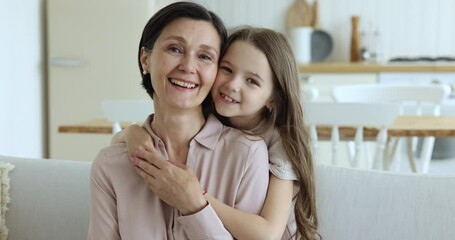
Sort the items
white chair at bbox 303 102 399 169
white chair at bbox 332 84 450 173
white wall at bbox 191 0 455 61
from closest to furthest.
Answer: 1. white chair at bbox 303 102 399 169
2. white chair at bbox 332 84 450 173
3. white wall at bbox 191 0 455 61

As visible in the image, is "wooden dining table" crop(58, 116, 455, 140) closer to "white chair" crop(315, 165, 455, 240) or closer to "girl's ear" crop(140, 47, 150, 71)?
"white chair" crop(315, 165, 455, 240)

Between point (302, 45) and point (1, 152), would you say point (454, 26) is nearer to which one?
point (302, 45)

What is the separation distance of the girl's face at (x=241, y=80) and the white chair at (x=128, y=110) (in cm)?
120

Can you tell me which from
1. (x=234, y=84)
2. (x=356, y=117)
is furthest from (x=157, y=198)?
(x=356, y=117)

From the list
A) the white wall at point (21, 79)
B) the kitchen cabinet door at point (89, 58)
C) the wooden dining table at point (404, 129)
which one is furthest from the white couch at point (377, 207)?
the kitchen cabinet door at point (89, 58)

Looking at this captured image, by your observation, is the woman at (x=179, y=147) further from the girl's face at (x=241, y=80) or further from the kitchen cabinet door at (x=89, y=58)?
the kitchen cabinet door at (x=89, y=58)

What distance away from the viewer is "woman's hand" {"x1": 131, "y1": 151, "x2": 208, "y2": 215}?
3.88ft

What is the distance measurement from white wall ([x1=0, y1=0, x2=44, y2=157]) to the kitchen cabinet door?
0.08m

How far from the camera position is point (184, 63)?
48.7 inches

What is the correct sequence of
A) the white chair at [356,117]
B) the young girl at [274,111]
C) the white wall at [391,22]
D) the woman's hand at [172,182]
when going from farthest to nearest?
the white wall at [391,22], the white chair at [356,117], the young girl at [274,111], the woman's hand at [172,182]

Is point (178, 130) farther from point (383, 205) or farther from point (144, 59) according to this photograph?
point (383, 205)

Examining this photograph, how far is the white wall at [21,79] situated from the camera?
3686 millimetres

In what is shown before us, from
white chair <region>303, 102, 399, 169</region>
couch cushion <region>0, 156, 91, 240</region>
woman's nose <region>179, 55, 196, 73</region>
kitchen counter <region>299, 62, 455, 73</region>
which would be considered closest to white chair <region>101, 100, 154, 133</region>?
white chair <region>303, 102, 399, 169</region>

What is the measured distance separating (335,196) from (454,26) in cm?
389
